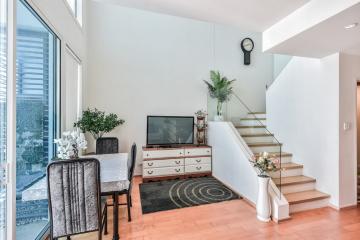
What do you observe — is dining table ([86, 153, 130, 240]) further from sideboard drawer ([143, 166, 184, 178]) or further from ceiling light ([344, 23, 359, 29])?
ceiling light ([344, 23, 359, 29])

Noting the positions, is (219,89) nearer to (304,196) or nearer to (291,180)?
(291,180)

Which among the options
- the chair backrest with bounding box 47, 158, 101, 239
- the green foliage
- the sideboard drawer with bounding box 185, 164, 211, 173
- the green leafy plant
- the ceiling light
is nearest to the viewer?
the chair backrest with bounding box 47, 158, 101, 239

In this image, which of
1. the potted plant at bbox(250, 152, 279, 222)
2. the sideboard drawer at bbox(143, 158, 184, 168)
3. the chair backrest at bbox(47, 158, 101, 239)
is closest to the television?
the sideboard drawer at bbox(143, 158, 184, 168)

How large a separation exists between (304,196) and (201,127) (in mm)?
2542

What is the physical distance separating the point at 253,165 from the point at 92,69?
3.93 meters

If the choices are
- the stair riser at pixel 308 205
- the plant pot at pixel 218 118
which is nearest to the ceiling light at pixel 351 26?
the stair riser at pixel 308 205

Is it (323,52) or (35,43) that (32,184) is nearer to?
(35,43)

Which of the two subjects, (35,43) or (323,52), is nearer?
(35,43)

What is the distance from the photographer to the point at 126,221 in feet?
8.18

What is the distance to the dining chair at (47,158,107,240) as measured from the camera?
1480 millimetres

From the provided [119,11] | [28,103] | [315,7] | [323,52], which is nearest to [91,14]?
[119,11]

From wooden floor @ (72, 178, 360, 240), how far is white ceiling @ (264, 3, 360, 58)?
2373 millimetres

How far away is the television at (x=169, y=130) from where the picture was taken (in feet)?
14.6

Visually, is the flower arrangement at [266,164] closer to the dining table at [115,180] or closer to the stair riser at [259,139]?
the stair riser at [259,139]
